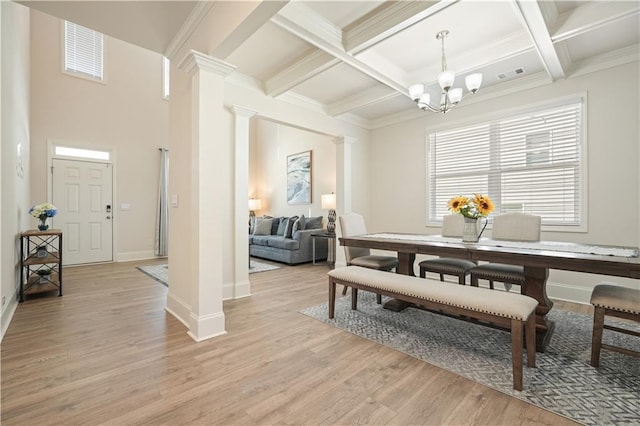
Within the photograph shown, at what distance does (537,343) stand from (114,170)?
6898mm

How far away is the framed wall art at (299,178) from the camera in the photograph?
21.9 feet

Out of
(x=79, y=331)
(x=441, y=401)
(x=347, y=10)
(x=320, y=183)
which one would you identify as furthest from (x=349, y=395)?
(x=320, y=183)

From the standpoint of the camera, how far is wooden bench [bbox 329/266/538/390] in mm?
1653

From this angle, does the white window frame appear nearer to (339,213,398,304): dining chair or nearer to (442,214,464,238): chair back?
(339,213,398,304): dining chair

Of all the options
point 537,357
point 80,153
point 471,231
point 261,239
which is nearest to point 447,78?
point 471,231

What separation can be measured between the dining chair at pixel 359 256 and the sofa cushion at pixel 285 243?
1995 millimetres

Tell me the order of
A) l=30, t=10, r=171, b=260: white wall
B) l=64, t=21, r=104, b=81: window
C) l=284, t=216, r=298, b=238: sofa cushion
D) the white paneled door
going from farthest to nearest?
l=284, t=216, r=298, b=238: sofa cushion → l=64, t=21, r=104, b=81: window → the white paneled door → l=30, t=10, r=171, b=260: white wall

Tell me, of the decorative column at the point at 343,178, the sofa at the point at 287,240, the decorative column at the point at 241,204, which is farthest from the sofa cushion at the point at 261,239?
the decorative column at the point at 241,204

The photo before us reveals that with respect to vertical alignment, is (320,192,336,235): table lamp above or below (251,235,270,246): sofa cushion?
above

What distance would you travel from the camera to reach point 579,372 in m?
1.78

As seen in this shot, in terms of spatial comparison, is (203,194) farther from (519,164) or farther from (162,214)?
(162,214)

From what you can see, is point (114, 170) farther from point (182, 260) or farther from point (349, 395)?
point (349, 395)

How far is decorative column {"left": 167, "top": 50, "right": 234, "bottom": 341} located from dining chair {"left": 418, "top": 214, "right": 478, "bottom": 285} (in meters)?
2.08

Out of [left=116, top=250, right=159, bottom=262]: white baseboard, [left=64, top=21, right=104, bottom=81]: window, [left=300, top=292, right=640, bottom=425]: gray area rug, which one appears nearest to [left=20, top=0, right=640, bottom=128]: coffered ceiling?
[left=300, top=292, right=640, bottom=425]: gray area rug
